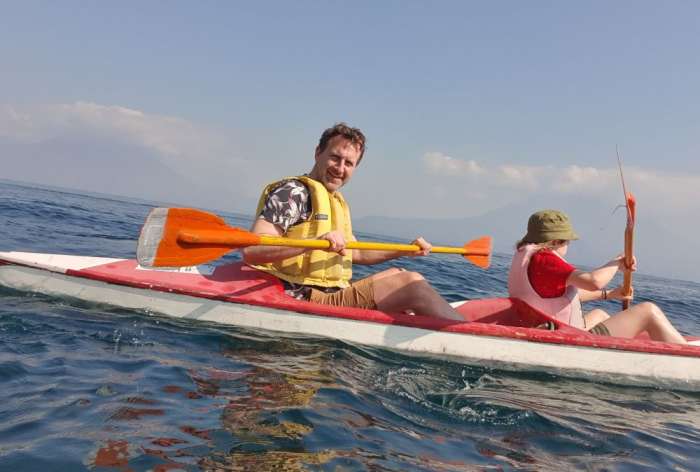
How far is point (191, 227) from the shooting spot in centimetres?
459

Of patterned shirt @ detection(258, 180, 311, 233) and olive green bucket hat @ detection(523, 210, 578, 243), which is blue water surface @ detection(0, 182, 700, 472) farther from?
olive green bucket hat @ detection(523, 210, 578, 243)

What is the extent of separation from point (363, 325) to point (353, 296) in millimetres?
291

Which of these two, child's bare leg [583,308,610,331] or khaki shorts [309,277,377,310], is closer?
khaki shorts [309,277,377,310]

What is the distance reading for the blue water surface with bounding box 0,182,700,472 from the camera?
98.8 inches

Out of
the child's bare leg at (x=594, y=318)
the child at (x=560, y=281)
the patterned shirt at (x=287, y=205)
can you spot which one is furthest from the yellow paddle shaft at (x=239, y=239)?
the child's bare leg at (x=594, y=318)

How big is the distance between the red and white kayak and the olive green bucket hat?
0.73 m

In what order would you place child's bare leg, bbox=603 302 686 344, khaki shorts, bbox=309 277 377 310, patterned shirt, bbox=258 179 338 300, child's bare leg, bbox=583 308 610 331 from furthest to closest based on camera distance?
child's bare leg, bbox=583 308 610 331, child's bare leg, bbox=603 302 686 344, khaki shorts, bbox=309 277 377 310, patterned shirt, bbox=258 179 338 300

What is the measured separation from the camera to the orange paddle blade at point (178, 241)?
4.37 meters

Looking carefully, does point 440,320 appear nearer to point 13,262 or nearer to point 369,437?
point 369,437

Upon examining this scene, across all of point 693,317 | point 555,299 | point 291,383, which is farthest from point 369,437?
point 693,317

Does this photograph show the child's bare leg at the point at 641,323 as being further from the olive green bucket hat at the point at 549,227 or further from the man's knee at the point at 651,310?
the olive green bucket hat at the point at 549,227

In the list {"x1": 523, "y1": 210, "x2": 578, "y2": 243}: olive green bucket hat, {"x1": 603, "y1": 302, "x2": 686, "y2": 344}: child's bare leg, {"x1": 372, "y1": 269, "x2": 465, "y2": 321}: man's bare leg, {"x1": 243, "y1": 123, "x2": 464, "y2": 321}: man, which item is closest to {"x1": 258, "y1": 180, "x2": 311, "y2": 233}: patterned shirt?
{"x1": 243, "y1": 123, "x2": 464, "y2": 321}: man

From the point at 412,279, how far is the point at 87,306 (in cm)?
294

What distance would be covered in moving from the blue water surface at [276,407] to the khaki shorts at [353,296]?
0.39 m
